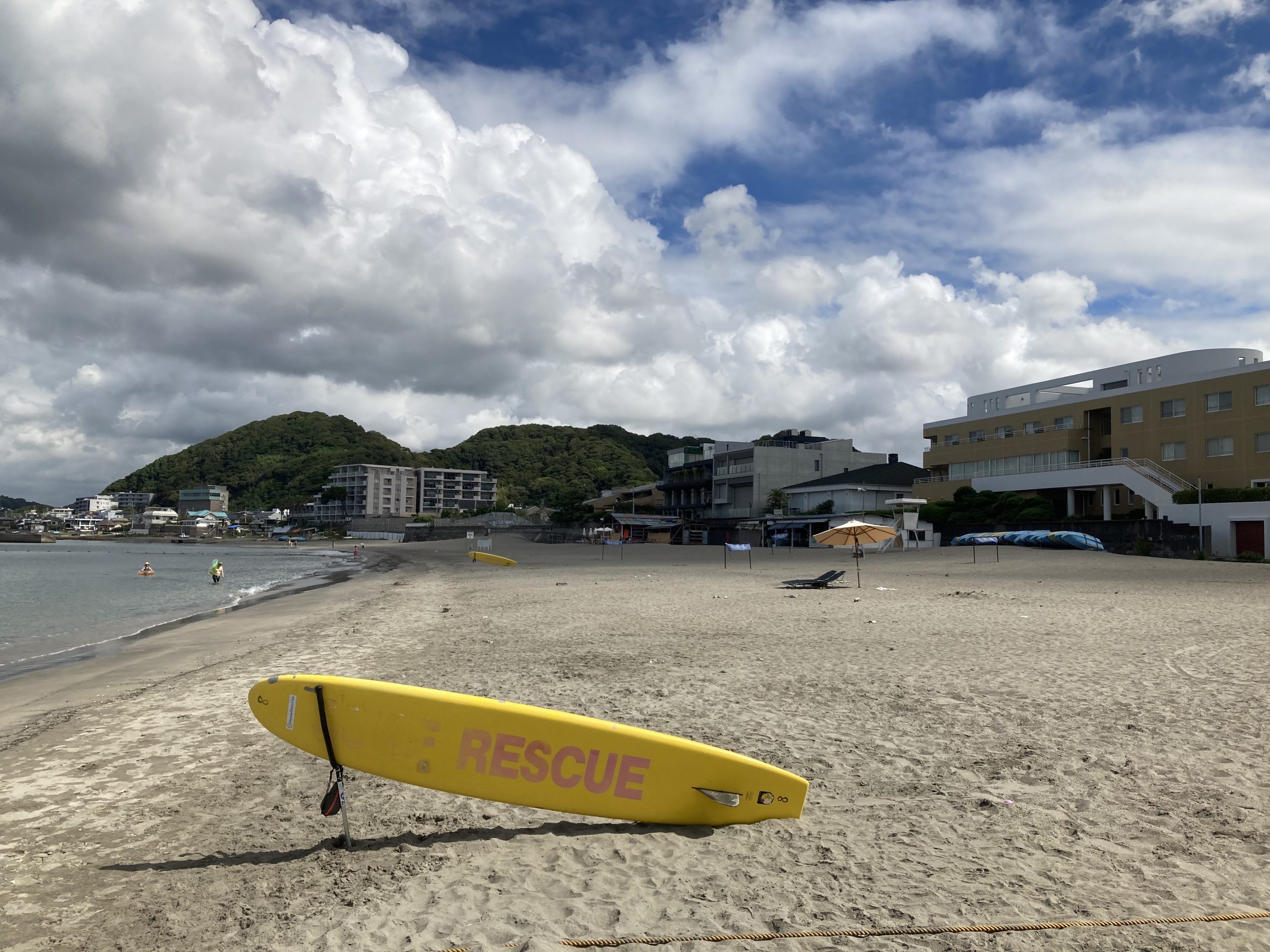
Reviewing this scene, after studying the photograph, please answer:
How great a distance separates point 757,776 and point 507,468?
16585cm

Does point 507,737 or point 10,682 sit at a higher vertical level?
point 507,737

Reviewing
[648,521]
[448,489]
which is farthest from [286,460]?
[648,521]

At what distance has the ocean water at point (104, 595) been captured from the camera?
16.3 meters

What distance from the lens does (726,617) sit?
14781mm

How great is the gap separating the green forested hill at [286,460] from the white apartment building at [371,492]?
31.2 ft

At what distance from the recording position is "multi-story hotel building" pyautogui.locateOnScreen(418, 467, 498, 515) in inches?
6358

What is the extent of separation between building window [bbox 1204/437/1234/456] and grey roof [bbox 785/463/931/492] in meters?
21.7

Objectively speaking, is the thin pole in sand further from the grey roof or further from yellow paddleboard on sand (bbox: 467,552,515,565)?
yellow paddleboard on sand (bbox: 467,552,515,565)

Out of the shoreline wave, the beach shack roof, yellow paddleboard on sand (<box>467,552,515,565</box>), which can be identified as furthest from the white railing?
the shoreline wave

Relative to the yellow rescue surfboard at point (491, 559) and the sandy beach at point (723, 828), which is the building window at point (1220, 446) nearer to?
the sandy beach at point (723, 828)

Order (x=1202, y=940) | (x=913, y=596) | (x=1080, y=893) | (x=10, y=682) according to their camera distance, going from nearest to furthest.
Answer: (x=1202, y=940) < (x=1080, y=893) < (x=10, y=682) < (x=913, y=596)

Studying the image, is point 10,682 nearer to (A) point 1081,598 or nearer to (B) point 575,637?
(B) point 575,637

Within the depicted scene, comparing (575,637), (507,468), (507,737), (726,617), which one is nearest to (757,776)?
(507,737)

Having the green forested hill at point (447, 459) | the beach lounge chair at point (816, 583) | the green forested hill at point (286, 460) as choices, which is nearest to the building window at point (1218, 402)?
the beach lounge chair at point (816, 583)
